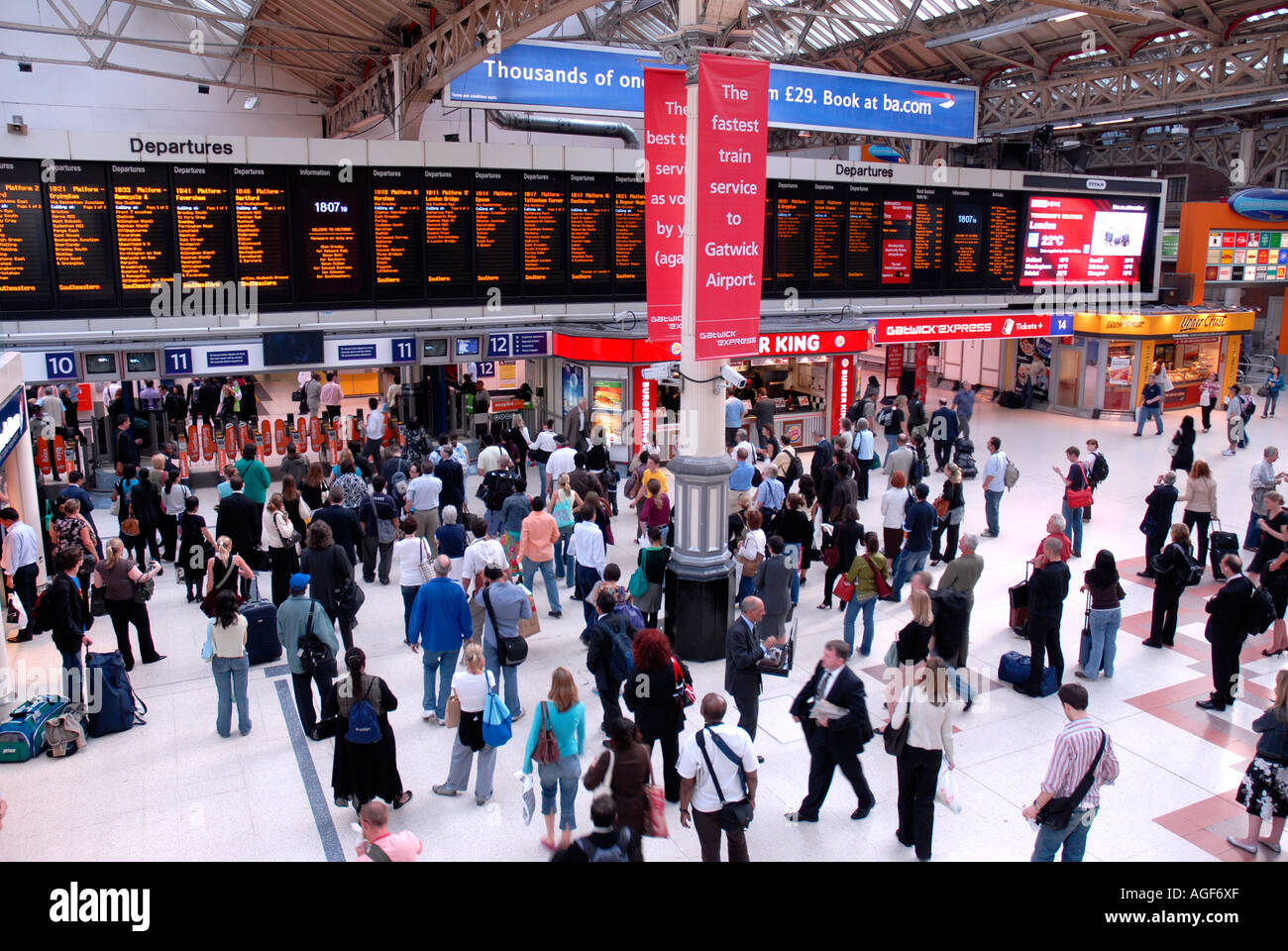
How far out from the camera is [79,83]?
25.7 metres

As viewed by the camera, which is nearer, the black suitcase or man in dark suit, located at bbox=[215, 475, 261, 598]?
the black suitcase

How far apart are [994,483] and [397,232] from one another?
982cm

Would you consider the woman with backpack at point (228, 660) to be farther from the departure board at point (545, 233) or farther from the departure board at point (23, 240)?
the departure board at point (545, 233)

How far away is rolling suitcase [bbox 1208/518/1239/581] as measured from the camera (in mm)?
10742

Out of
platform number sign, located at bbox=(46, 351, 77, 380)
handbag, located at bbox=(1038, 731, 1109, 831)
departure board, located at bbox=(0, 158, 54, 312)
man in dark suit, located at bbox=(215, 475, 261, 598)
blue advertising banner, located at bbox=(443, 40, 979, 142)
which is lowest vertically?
handbag, located at bbox=(1038, 731, 1109, 831)

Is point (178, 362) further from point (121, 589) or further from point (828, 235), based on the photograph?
point (828, 235)

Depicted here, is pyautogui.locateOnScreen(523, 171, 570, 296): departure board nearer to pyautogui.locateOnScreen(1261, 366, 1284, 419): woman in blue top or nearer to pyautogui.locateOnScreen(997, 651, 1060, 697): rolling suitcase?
pyautogui.locateOnScreen(997, 651, 1060, 697): rolling suitcase

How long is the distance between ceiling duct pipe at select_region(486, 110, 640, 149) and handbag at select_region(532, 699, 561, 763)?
56.1ft

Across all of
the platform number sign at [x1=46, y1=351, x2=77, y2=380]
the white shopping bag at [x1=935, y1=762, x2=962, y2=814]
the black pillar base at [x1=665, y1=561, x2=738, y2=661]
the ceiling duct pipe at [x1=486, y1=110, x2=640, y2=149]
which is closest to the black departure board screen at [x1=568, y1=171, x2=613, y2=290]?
the ceiling duct pipe at [x1=486, y1=110, x2=640, y2=149]

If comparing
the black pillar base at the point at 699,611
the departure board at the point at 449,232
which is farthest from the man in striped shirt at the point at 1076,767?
the departure board at the point at 449,232

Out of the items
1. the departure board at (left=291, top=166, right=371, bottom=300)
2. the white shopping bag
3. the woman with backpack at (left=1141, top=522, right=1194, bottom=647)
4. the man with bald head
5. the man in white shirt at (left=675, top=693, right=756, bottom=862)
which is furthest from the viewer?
the departure board at (left=291, top=166, right=371, bottom=300)

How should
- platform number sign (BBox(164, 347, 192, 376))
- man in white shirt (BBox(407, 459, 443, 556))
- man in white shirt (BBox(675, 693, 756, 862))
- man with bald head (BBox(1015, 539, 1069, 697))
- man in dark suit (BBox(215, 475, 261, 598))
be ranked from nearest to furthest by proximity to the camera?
man in white shirt (BBox(675, 693, 756, 862)) → man with bald head (BBox(1015, 539, 1069, 697)) → man in dark suit (BBox(215, 475, 261, 598)) → man in white shirt (BBox(407, 459, 443, 556)) → platform number sign (BBox(164, 347, 192, 376))

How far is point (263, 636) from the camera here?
29.5ft

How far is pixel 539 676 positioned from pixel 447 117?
23.3 metres
